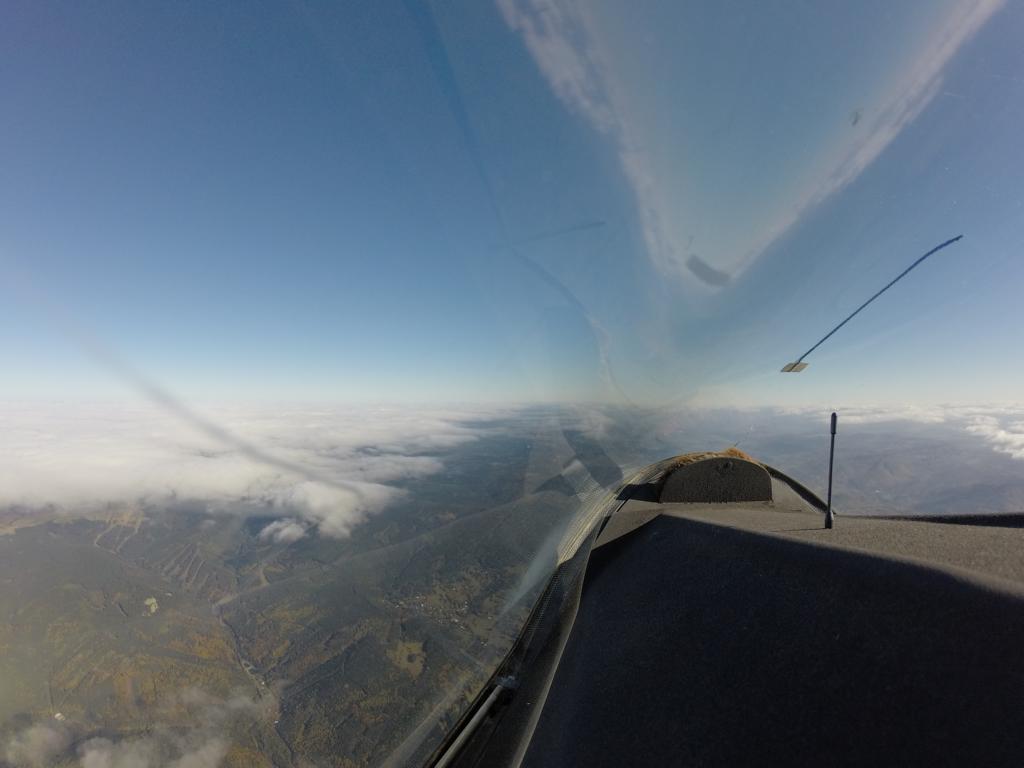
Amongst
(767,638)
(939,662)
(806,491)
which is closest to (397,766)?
A: (767,638)

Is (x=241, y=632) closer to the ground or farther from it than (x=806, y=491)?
closer to the ground

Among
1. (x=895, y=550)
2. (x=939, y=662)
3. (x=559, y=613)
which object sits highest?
(x=895, y=550)

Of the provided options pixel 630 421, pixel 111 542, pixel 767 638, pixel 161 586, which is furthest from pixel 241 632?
pixel 111 542

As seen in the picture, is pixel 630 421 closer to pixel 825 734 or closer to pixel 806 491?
pixel 806 491

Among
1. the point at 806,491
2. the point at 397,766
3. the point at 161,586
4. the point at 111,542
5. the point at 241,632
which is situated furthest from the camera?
the point at 111,542

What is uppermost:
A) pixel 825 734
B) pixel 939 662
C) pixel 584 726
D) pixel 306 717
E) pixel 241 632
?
pixel 939 662

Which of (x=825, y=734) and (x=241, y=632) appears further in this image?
(x=241, y=632)

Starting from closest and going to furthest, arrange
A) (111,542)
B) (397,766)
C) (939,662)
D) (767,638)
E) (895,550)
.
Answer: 1. (939,662)
2. (767,638)
3. (895,550)
4. (397,766)
5. (111,542)

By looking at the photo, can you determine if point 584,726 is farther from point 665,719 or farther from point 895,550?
point 895,550

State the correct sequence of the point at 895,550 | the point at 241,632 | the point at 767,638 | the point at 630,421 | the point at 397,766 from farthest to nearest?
the point at 241,632
the point at 630,421
the point at 397,766
the point at 895,550
the point at 767,638
